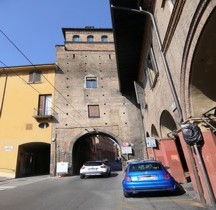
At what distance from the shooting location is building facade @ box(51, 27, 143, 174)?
2262cm

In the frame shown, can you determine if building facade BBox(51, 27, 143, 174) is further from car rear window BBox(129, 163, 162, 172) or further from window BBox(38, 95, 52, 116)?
car rear window BBox(129, 163, 162, 172)

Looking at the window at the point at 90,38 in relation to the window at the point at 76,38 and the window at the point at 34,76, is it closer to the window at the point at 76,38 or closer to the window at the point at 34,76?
the window at the point at 76,38

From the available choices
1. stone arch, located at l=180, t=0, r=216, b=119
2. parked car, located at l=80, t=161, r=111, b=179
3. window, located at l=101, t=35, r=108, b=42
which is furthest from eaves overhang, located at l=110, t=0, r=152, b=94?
window, located at l=101, t=35, r=108, b=42

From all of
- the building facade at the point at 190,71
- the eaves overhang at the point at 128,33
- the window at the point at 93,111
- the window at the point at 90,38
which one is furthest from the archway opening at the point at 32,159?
the building facade at the point at 190,71

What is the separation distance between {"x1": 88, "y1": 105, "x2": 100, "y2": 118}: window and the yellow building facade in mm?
3766

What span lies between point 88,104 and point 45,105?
4.70m

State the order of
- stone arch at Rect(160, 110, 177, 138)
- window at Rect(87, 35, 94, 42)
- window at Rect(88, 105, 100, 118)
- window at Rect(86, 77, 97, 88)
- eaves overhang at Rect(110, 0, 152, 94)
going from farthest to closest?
1. window at Rect(87, 35, 94, 42)
2. window at Rect(86, 77, 97, 88)
3. window at Rect(88, 105, 100, 118)
4. stone arch at Rect(160, 110, 177, 138)
5. eaves overhang at Rect(110, 0, 152, 94)

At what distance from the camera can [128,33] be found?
12.3 meters

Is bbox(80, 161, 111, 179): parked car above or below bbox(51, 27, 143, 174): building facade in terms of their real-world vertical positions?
below

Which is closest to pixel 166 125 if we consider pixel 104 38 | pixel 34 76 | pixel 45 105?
pixel 45 105

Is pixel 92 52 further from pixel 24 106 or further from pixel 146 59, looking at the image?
pixel 146 59

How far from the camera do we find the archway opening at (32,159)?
22.4 metres

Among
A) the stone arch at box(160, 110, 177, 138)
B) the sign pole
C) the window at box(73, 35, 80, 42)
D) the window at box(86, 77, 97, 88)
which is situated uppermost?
the window at box(73, 35, 80, 42)

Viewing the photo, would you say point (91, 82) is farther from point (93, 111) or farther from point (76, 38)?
point (76, 38)
